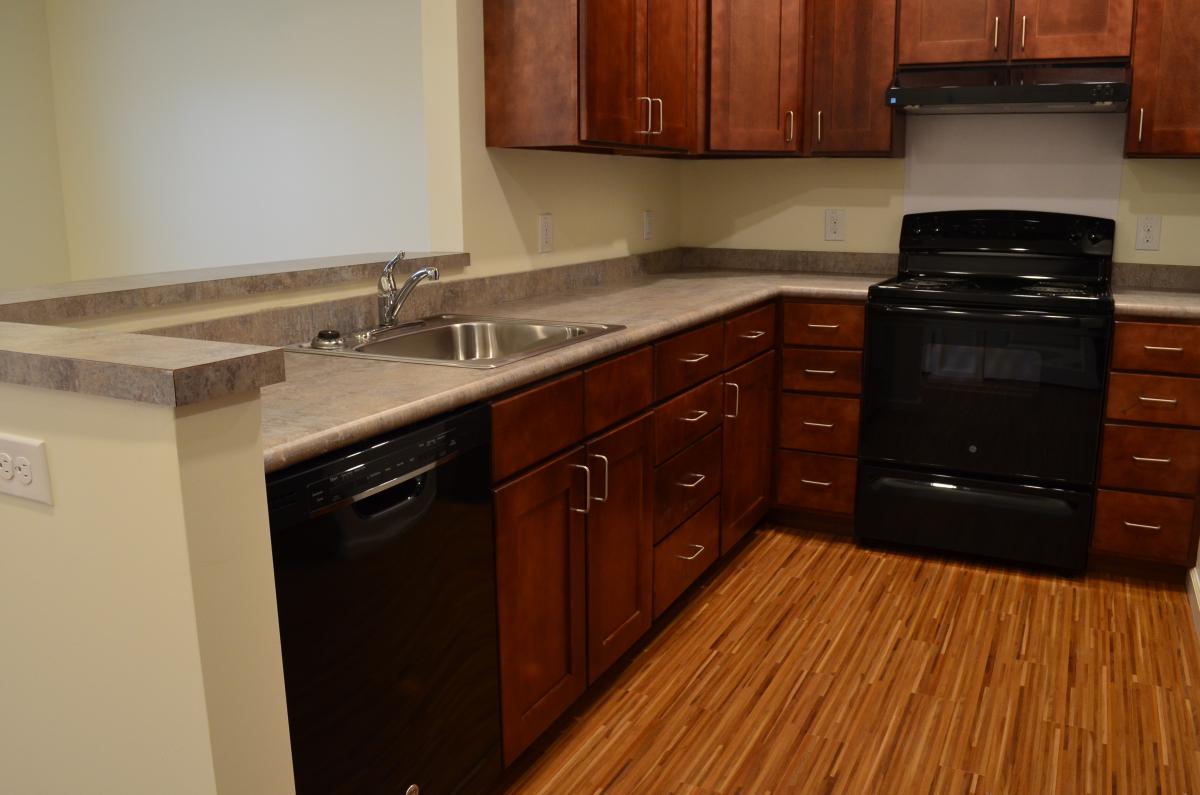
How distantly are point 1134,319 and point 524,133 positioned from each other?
1.90 meters

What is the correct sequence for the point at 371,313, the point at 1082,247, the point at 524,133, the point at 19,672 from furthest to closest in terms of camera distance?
the point at 1082,247 < the point at 524,133 < the point at 371,313 < the point at 19,672

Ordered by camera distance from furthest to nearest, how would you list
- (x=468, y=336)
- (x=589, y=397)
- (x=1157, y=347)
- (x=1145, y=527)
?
(x=1145, y=527) → (x=1157, y=347) → (x=468, y=336) → (x=589, y=397)

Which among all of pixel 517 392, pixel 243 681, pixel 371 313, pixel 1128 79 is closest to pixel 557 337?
pixel 371 313

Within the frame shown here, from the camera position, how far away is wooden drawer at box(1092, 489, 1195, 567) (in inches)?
123

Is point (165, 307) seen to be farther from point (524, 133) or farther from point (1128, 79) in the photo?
point (1128, 79)

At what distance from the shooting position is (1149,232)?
350cm

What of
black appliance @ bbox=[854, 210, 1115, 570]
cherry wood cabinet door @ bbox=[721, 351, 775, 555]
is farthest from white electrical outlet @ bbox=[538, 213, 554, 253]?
black appliance @ bbox=[854, 210, 1115, 570]

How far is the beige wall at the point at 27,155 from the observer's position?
13.0ft

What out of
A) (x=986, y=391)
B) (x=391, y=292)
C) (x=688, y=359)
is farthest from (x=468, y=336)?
(x=986, y=391)

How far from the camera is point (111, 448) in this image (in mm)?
1180

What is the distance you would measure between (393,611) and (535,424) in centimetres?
54

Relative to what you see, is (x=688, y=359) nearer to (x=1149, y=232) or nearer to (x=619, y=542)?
(x=619, y=542)

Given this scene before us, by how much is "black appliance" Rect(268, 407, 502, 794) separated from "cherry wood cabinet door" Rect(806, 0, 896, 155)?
2.25m

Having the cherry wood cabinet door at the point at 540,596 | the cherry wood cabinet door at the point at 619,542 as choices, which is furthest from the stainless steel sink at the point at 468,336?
the cherry wood cabinet door at the point at 540,596
